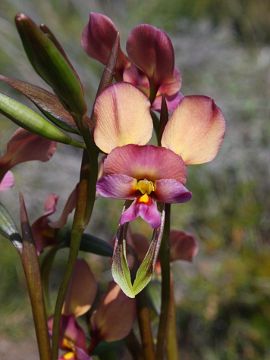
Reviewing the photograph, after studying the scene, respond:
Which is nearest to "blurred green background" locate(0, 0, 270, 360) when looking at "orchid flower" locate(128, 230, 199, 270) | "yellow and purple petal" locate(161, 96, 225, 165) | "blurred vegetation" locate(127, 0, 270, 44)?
"blurred vegetation" locate(127, 0, 270, 44)

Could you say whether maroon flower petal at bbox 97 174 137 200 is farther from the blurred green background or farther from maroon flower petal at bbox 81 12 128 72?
the blurred green background

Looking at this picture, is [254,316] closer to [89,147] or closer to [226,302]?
[226,302]

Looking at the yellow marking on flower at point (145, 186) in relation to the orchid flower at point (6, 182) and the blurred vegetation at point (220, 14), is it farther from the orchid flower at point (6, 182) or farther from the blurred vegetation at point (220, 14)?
the blurred vegetation at point (220, 14)

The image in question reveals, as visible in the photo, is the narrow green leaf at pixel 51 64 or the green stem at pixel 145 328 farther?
the green stem at pixel 145 328

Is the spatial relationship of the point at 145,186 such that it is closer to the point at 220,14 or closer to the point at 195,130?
the point at 195,130

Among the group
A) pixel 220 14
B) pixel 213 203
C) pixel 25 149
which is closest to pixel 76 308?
pixel 25 149

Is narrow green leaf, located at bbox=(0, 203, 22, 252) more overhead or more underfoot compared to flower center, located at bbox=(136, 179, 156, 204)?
more underfoot

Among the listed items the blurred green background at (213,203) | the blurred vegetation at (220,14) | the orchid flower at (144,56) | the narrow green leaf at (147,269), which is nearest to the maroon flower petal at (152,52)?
the orchid flower at (144,56)
